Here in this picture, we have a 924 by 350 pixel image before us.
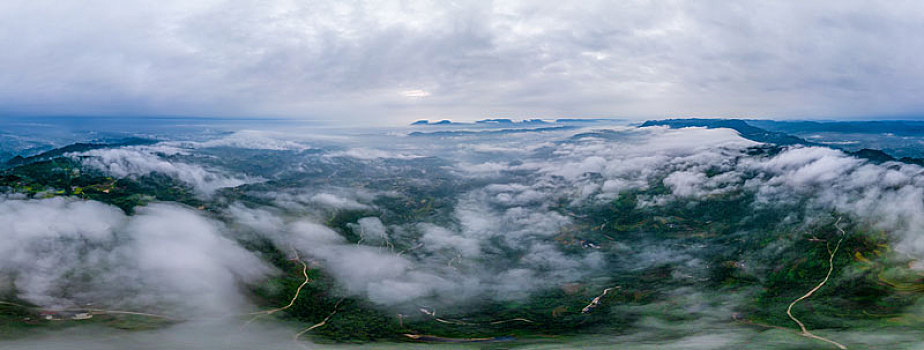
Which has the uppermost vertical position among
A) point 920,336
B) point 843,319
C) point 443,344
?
point 920,336

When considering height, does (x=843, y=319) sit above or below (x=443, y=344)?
above

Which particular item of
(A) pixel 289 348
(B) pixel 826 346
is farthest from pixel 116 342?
(B) pixel 826 346

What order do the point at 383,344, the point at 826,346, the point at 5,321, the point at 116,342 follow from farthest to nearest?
the point at 383,344 < the point at 5,321 < the point at 116,342 < the point at 826,346

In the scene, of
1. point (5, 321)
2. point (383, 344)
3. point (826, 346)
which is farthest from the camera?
point (383, 344)

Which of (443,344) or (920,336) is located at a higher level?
(920,336)

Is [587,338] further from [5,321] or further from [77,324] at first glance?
[5,321]

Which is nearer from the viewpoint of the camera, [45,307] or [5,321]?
[5,321]

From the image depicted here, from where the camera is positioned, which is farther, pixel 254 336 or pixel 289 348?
pixel 254 336

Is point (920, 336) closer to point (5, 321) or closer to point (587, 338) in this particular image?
point (587, 338)

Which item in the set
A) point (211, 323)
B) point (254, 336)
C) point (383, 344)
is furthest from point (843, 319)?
point (211, 323)
